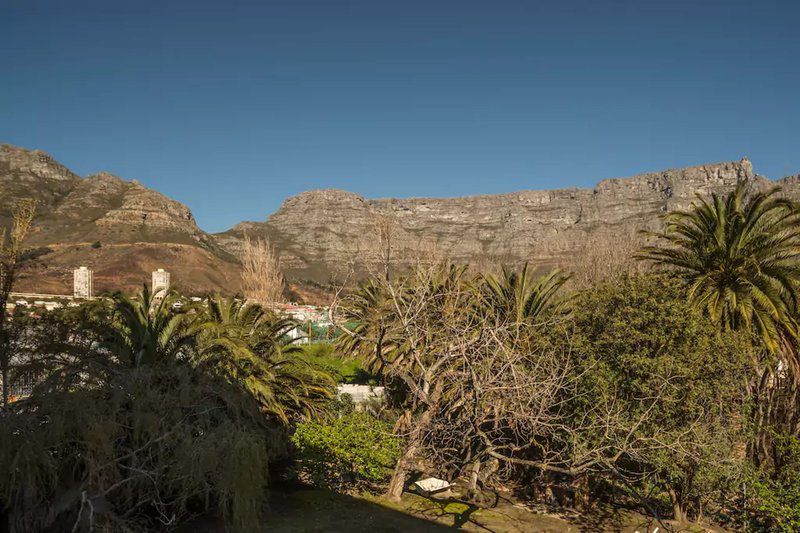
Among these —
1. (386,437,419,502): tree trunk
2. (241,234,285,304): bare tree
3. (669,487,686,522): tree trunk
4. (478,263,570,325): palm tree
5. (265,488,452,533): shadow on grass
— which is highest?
(241,234,285,304): bare tree

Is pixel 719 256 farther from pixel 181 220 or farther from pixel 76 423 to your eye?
pixel 181 220

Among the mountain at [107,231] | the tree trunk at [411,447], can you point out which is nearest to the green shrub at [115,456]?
the tree trunk at [411,447]

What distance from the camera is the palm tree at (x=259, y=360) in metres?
10.6

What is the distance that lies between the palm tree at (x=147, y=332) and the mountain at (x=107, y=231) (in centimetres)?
3341

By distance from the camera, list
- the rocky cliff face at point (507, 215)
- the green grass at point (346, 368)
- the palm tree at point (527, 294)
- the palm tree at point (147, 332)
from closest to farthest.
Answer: the palm tree at point (147, 332) → the palm tree at point (527, 294) → the green grass at point (346, 368) → the rocky cliff face at point (507, 215)

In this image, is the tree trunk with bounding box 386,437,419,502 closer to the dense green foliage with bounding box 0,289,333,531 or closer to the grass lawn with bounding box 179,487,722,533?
the grass lawn with bounding box 179,487,722,533

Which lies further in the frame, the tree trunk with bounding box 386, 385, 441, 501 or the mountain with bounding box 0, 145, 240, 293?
the mountain with bounding box 0, 145, 240, 293

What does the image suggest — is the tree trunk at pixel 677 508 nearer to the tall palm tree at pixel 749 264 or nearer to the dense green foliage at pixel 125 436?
the tall palm tree at pixel 749 264

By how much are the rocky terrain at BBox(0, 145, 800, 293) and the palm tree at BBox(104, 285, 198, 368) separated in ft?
5.97

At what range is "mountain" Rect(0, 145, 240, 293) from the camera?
5653 cm

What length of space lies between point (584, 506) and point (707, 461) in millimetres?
3360

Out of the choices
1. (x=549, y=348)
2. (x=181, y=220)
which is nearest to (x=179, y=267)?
(x=181, y=220)

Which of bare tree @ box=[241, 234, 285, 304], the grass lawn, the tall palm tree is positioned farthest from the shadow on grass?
bare tree @ box=[241, 234, 285, 304]

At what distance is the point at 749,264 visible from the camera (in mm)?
11055
